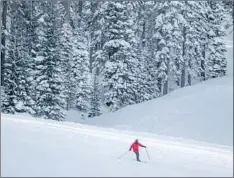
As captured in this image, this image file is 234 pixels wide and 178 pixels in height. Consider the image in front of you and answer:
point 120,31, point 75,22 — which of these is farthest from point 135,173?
point 75,22

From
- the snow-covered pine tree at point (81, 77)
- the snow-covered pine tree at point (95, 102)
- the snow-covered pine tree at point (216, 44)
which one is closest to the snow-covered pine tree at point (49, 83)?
the snow-covered pine tree at point (95, 102)

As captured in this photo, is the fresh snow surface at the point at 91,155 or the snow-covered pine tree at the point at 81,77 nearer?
the fresh snow surface at the point at 91,155

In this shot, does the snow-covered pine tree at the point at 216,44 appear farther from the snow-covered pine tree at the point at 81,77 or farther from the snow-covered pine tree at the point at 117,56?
the snow-covered pine tree at the point at 81,77

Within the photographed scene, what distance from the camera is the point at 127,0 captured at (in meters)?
34.0

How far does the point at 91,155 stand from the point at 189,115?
13.8m

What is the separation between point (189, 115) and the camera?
2653cm

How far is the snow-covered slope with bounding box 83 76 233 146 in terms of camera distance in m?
24.4

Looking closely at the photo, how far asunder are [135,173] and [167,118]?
15150 mm

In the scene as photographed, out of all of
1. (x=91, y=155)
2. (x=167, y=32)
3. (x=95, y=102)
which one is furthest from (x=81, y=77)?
(x=91, y=155)

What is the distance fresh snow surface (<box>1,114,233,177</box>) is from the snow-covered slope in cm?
415

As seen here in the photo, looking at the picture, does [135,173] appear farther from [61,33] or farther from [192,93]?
[61,33]

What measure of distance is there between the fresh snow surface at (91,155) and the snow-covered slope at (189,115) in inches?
163

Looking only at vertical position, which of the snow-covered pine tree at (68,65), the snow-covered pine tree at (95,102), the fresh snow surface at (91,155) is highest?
the snow-covered pine tree at (68,65)

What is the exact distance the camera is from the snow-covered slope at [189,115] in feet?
80.0
